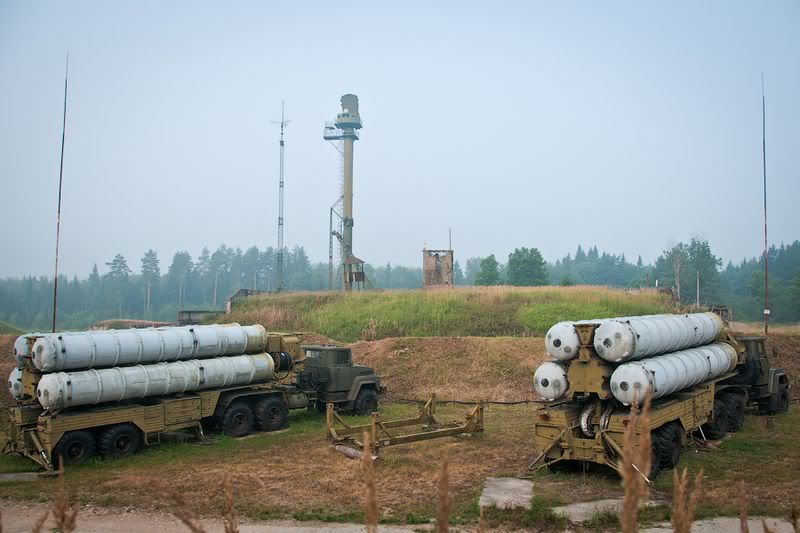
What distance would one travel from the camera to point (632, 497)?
7.09 ft

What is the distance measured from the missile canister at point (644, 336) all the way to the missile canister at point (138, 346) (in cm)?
965

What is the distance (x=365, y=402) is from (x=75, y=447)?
823 cm

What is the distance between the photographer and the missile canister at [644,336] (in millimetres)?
11688

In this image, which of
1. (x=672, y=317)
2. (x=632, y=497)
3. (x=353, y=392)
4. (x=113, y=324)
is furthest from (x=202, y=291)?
(x=632, y=497)

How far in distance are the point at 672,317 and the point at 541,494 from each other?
17.4ft

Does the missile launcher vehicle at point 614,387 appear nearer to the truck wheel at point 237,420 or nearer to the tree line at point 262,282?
the truck wheel at point 237,420

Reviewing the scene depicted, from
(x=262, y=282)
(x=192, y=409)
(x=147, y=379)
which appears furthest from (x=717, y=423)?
(x=262, y=282)

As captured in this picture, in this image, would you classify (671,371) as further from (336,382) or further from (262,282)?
(262,282)

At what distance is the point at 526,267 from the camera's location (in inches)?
2493

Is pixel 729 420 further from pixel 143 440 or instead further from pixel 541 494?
pixel 143 440

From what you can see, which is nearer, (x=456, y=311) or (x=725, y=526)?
(x=725, y=526)

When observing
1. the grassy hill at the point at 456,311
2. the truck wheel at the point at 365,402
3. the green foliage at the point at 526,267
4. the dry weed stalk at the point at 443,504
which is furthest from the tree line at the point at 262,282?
the dry weed stalk at the point at 443,504

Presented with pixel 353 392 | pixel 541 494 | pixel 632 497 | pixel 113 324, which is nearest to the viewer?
pixel 632 497

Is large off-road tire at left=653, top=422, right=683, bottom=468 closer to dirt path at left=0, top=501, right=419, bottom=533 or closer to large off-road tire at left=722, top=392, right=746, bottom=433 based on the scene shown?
large off-road tire at left=722, top=392, right=746, bottom=433
